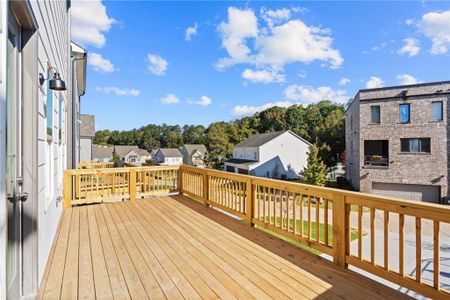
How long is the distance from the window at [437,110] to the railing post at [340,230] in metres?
17.8

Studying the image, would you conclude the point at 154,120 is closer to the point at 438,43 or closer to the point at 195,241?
the point at 438,43

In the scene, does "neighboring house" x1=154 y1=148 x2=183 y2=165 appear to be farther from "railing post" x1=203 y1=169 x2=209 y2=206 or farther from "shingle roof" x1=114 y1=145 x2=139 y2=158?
"railing post" x1=203 y1=169 x2=209 y2=206

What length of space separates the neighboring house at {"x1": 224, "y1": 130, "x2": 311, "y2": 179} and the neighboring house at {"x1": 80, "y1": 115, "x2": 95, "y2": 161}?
15.2 metres

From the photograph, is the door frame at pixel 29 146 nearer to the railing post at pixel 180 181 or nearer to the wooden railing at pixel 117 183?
the wooden railing at pixel 117 183

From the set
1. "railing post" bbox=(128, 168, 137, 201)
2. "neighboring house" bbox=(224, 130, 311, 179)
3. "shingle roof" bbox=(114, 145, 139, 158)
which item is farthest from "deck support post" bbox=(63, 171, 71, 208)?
"shingle roof" bbox=(114, 145, 139, 158)

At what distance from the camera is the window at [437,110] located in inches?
603

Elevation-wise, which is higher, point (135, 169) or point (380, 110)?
point (380, 110)

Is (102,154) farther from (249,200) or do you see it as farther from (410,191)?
(249,200)

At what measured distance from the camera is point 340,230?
2.78m

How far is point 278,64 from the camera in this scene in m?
32.1

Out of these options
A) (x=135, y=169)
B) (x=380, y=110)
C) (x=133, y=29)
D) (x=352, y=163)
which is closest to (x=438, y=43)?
(x=380, y=110)

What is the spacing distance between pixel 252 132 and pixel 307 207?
1792 inches

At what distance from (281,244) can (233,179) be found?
1576mm

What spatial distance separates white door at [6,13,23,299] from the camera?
1.59 m
